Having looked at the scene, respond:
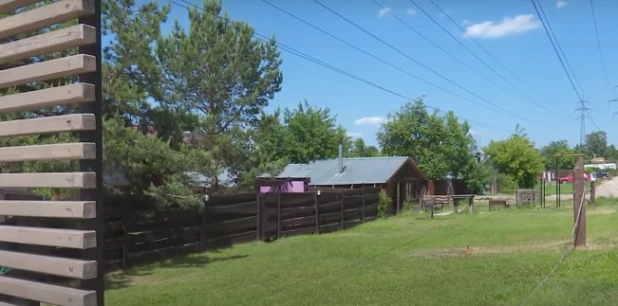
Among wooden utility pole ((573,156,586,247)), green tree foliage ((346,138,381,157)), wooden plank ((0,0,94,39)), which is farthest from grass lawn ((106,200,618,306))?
green tree foliage ((346,138,381,157))

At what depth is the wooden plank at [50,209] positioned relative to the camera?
285 centimetres

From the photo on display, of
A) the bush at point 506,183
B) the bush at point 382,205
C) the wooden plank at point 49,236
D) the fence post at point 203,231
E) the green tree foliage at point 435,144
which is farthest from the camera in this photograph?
the bush at point 506,183

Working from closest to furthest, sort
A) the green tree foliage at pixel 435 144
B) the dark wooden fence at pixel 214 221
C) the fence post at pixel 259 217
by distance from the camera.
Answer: the dark wooden fence at pixel 214 221 < the fence post at pixel 259 217 < the green tree foliage at pixel 435 144

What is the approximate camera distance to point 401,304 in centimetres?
700

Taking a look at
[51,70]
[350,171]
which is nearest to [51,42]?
[51,70]

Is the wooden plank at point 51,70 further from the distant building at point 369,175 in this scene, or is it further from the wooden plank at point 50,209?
the distant building at point 369,175

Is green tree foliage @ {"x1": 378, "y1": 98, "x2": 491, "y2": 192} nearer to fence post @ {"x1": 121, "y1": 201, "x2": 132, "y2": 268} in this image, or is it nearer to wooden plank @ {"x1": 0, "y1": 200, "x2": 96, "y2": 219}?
fence post @ {"x1": 121, "y1": 201, "x2": 132, "y2": 268}

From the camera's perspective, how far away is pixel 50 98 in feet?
10.1

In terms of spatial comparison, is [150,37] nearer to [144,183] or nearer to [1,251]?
[144,183]

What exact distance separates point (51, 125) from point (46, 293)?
0.86 metres

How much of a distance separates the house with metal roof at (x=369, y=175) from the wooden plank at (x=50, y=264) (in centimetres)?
2675

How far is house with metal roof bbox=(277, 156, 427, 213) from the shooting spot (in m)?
31.6

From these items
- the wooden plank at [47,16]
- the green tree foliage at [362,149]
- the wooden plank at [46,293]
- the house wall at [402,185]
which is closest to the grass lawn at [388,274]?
the wooden plank at [46,293]

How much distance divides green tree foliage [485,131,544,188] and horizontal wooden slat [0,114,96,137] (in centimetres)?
4993
